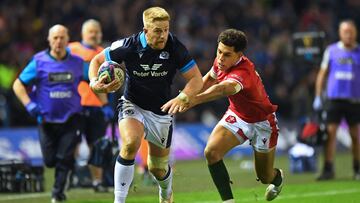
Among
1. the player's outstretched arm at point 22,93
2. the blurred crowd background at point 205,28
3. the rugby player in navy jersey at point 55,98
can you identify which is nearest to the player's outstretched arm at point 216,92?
the rugby player in navy jersey at point 55,98

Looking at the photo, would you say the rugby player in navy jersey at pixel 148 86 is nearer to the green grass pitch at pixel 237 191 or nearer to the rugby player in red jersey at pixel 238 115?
the rugby player in red jersey at pixel 238 115

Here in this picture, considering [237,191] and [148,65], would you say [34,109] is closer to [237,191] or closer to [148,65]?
[148,65]

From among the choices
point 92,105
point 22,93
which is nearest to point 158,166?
point 22,93

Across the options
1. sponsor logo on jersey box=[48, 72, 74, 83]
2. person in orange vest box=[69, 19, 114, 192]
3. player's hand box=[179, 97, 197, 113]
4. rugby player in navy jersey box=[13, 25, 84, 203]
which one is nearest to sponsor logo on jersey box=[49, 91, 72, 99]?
rugby player in navy jersey box=[13, 25, 84, 203]

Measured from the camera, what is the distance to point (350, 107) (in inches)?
662

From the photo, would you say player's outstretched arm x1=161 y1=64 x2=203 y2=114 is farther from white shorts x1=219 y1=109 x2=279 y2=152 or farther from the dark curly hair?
white shorts x1=219 y1=109 x2=279 y2=152

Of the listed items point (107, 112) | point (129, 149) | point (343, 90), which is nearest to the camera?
point (129, 149)

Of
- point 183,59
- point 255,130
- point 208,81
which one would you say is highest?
point 183,59

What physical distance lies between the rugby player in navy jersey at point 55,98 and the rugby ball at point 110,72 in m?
3.30

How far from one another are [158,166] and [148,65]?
4.18 ft

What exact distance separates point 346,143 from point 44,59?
12.8m

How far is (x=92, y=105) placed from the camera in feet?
48.6

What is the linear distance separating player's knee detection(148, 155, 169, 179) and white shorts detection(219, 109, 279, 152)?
0.91 metres

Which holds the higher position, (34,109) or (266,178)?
(34,109)
